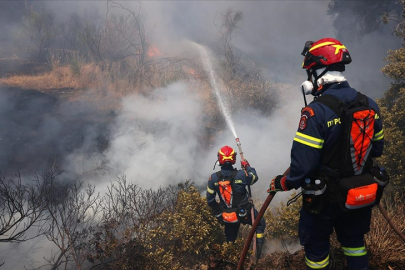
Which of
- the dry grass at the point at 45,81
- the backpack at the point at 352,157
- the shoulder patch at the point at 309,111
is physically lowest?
the backpack at the point at 352,157

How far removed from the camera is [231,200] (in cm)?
439

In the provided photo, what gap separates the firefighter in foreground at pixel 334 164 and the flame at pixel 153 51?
16498 mm

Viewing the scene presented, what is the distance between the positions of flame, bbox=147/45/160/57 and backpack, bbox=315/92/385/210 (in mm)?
16723

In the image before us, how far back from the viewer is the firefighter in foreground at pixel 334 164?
1.96 metres

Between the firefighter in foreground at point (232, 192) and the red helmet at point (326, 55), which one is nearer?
the red helmet at point (326, 55)

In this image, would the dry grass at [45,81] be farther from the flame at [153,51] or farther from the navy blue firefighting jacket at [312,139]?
the navy blue firefighting jacket at [312,139]

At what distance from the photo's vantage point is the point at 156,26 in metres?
19.9

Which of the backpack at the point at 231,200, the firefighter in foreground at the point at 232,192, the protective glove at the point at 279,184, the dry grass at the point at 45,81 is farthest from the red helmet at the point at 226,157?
the dry grass at the point at 45,81

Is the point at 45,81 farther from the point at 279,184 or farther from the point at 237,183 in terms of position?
the point at 279,184

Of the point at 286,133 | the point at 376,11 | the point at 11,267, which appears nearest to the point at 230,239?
the point at 11,267

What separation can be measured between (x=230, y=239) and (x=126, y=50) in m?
15.6

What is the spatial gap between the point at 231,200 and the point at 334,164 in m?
2.55

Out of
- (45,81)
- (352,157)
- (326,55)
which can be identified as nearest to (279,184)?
(352,157)

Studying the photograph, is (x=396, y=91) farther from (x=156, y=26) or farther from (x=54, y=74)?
(x=156, y=26)
